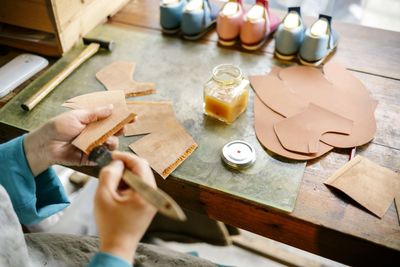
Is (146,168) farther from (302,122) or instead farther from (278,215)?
(302,122)

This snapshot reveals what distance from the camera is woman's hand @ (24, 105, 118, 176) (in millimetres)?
729

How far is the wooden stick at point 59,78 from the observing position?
898mm

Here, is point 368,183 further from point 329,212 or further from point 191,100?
point 191,100

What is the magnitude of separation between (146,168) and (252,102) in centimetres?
40

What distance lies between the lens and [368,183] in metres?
0.74

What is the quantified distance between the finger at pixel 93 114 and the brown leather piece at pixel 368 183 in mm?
449

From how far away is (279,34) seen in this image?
1.01 m

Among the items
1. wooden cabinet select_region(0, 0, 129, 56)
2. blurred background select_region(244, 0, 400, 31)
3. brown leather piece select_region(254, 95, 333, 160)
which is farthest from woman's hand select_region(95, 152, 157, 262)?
blurred background select_region(244, 0, 400, 31)

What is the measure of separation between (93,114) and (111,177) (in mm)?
243

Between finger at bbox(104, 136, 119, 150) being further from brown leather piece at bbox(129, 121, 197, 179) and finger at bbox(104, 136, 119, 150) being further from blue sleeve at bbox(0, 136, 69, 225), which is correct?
blue sleeve at bbox(0, 136, 69, 225)

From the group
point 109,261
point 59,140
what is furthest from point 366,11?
point 109,261

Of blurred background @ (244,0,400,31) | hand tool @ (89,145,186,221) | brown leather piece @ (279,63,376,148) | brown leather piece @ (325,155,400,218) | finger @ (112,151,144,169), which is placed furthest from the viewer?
blurred background @ (244,0,400,31)

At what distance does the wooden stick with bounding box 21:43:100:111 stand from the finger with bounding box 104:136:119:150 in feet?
0.82

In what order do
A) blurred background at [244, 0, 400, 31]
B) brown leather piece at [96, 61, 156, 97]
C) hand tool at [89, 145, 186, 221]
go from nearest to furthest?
hand tool at [89, 145, 186, 221], brown leather piece at [96, 61, 156, 97], blurred background at [244, 0, 400, 31]
